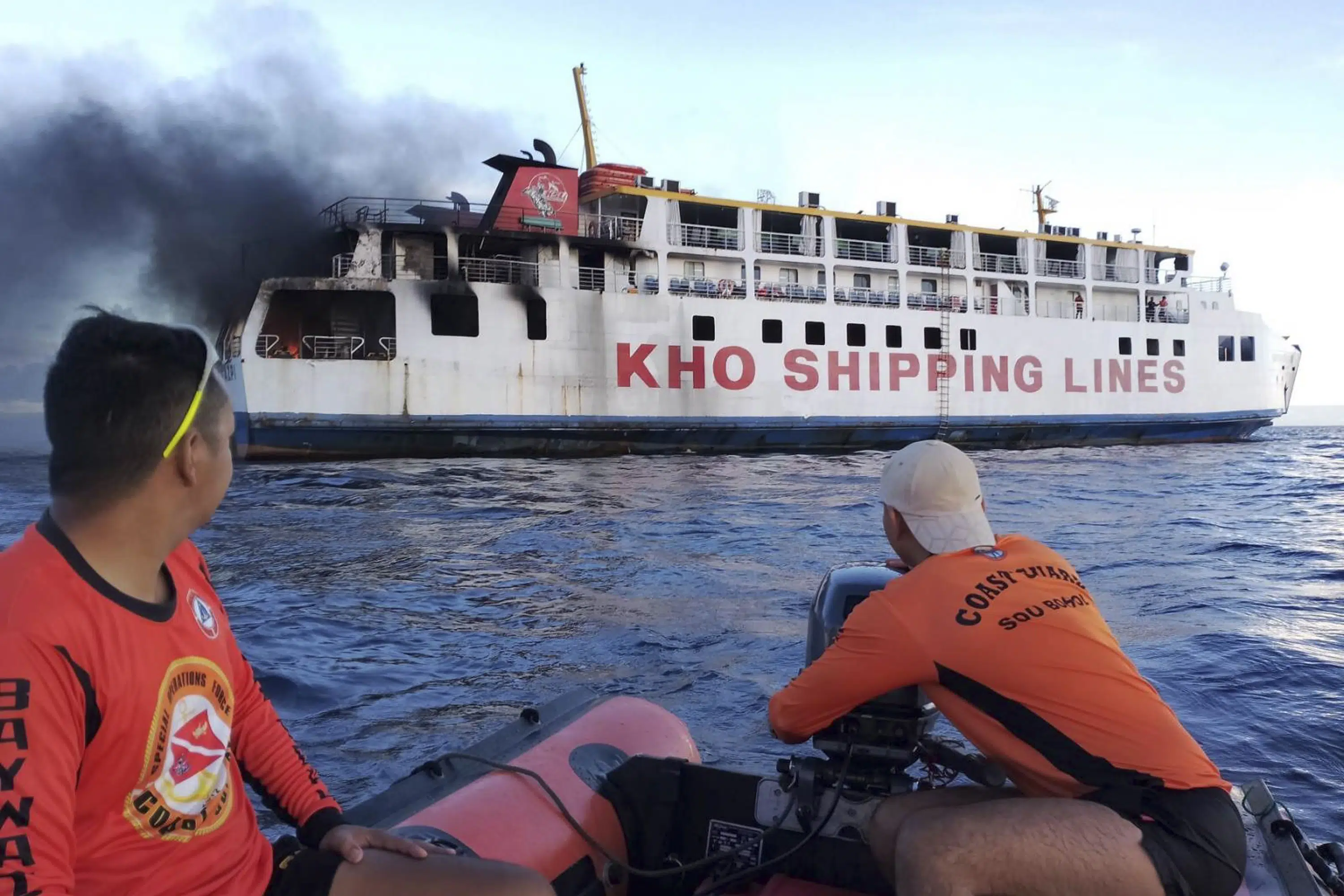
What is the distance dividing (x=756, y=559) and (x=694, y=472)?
8.51 m

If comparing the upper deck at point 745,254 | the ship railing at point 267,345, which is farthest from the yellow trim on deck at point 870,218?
the ship railing at point 267,345

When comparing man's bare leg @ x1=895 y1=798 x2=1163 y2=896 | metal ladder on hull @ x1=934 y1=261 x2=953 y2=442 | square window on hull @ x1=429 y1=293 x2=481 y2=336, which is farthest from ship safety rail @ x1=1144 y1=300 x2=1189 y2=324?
man's bare leg @ x1=895 y1=798 x2=1163 y2=896

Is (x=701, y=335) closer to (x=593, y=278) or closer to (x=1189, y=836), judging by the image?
(x=593, y=278)

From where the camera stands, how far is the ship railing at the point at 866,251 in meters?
25.3

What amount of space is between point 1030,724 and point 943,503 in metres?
0.50

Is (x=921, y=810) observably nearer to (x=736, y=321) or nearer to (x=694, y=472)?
(x=694, y=472)

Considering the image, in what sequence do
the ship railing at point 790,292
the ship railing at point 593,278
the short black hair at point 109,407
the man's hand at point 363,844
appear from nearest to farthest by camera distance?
the short black hair at point 109,407, the man's hand at point 363,844, the ship railing at point 593,278, the ship railing at point 790,292

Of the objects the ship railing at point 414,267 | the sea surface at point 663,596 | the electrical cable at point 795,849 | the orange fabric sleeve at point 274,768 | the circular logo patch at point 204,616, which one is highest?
the ship railing at point 414,267

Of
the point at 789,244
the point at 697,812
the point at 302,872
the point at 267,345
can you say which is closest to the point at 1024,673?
the point at 697,812

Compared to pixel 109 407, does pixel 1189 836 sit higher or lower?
lower

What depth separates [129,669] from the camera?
1.39 metres

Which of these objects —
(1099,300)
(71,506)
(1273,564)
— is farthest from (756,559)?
(1099,300)

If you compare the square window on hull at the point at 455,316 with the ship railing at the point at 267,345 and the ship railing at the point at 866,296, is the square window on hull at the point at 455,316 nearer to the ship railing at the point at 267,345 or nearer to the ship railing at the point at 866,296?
the ship railing at the point at 267,345

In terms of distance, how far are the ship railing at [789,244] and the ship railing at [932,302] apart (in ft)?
8.55
